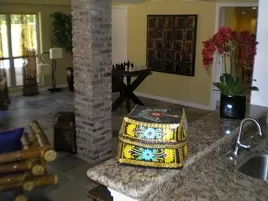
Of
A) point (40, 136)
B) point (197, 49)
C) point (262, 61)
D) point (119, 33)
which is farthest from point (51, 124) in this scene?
point (262, 61)

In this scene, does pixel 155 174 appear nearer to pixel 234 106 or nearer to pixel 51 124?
pixel 234 106

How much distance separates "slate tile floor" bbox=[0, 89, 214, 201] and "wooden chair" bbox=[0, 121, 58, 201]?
516 millimetres

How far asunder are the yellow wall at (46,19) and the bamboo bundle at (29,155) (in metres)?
6.00

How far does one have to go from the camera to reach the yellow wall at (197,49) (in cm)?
693

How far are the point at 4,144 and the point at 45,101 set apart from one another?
16.3ft

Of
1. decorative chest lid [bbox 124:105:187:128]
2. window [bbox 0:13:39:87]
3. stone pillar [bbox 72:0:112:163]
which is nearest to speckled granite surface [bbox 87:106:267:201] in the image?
decorative chest lid [bbox 124:105:187:128]

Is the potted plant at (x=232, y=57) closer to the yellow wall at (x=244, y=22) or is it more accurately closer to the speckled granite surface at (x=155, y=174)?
the speckled granite surface at (x=155, y=174)

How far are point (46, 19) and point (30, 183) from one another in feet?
21.5

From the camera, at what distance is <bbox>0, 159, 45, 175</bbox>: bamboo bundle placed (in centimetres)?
276

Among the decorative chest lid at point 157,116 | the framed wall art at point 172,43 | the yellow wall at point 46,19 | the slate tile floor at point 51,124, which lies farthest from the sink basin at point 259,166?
the yellow wall at point 46,19

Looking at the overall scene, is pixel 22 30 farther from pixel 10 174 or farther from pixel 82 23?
pixel 10 174

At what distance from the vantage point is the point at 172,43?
24.7 feet

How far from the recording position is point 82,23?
13.0 ft

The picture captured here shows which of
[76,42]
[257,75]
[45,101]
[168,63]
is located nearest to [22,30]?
[45,101]
